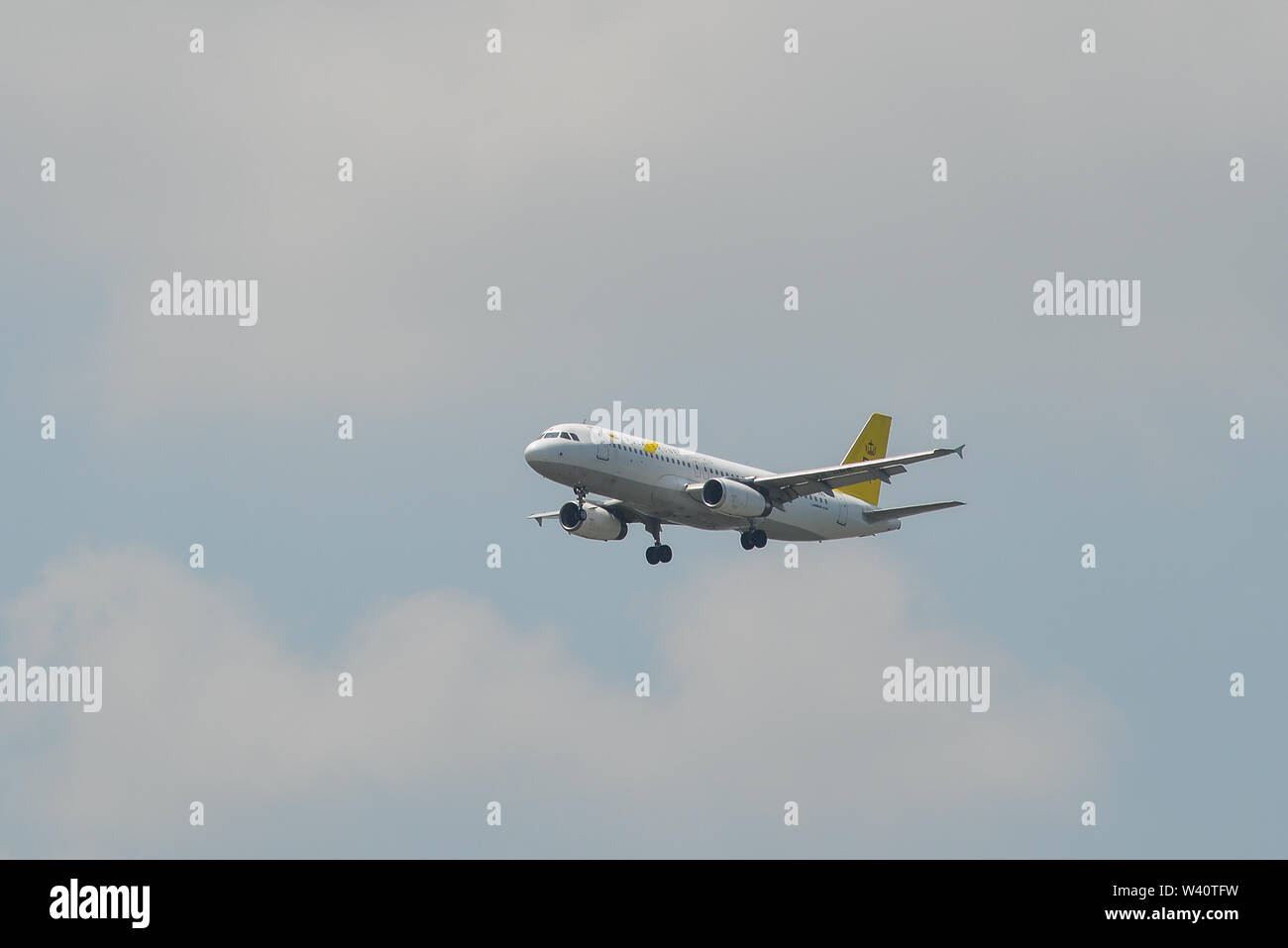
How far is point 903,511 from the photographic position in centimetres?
9662

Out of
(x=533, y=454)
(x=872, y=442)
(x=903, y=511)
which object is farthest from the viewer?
(x=872, y=442)

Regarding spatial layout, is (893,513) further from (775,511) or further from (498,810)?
(498,810)

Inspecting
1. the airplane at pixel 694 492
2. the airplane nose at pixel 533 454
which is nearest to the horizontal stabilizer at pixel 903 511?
the airplane at pixel 694 492

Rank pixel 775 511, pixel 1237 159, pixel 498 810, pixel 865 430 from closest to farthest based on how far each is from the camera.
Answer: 1. pixel 498 810
2. pixel 1237 159
3. pixel 775 511
4. pixel 865 430

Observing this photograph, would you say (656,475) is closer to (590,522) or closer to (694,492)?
(694,492)

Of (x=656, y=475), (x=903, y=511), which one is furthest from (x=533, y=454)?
(x=903, y=511)

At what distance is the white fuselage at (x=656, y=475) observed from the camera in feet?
277

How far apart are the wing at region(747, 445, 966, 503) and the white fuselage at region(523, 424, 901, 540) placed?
1088 mm

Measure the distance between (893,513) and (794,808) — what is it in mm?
25142

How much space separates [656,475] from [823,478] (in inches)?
350

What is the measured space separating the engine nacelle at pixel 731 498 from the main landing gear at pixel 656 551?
23.2 feet

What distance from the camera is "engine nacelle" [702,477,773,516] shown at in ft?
290

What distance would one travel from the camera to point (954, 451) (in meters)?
81.2
